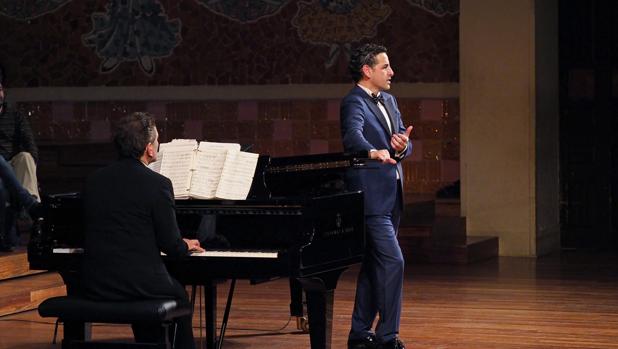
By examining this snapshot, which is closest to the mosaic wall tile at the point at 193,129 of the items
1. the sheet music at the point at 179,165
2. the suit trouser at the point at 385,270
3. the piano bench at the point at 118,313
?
the suit trouser at the point at 385,270

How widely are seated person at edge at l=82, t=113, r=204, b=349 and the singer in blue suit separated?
1118 mm

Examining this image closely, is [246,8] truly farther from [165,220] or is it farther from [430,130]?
[165,220]

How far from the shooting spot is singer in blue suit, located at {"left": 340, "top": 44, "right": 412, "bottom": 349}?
5.70 m

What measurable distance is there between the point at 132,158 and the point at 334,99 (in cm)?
644

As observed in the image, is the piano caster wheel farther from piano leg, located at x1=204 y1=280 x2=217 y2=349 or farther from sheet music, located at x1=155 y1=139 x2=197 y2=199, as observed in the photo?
sheet music, located at x1=155 y1=139 x2=197 y2=199

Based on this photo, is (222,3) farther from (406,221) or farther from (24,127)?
(24,127)

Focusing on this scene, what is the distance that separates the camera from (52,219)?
5.32 m

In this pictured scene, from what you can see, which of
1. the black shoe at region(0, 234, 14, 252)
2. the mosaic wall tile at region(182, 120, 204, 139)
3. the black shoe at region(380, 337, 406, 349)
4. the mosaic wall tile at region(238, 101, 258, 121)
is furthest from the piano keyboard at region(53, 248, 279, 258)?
the mosaic wall tile at region(182, 120, 204, 139)

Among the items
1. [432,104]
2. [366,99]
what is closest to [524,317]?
[366,99]

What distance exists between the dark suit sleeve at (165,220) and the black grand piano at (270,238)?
22cm

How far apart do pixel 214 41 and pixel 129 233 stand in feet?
22.5

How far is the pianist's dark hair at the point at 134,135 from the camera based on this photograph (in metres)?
4.83

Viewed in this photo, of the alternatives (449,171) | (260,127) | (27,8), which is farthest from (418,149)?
(27,8)

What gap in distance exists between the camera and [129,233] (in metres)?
4.74
